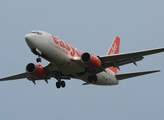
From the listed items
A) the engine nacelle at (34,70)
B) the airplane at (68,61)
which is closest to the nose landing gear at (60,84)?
the airplane at (68,61)

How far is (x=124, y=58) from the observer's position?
46.8 metres

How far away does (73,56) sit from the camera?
152 ft

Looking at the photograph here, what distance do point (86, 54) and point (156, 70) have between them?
24.3 feet

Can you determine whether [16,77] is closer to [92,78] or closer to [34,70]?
[34,70]

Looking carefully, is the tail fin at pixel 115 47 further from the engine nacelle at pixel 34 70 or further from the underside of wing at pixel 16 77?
the engine nacelle at pixel 34 70

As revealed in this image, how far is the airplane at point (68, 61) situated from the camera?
1741 inches

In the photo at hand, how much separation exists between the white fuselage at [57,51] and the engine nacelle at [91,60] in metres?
1.04

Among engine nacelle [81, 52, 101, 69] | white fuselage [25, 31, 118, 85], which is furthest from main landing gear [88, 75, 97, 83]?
engine nacelle [81, 52, 101, 69]

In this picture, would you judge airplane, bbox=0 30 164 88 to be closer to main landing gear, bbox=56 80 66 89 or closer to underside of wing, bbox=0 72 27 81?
main landing gear, bbox=56 80 66 89

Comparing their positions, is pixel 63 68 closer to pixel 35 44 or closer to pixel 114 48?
pixel 35 44

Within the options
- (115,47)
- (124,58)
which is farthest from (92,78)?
(115,47)

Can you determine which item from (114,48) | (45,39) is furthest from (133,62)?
(114,48)

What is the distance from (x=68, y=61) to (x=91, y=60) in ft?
7.50

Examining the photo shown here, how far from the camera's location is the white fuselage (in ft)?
144
